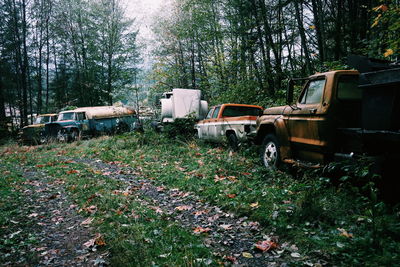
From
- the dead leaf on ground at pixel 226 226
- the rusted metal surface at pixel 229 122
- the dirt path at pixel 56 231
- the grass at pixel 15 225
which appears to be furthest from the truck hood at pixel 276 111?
the grass at pixel 15 225

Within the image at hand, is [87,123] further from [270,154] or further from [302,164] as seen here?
[302,164]

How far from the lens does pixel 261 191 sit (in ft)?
15.9

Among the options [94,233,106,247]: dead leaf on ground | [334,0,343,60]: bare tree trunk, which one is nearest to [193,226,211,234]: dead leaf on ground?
[94,233,106,247]: dead leaf on ground

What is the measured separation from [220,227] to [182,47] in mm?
21403

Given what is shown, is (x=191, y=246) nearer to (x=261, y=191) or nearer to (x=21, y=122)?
(x=261, y=191)

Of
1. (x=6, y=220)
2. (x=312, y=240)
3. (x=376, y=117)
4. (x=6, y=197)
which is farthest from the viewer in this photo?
(x=6, y=197)

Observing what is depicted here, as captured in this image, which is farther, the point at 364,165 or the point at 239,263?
the point at 364,165

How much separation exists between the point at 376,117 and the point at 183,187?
152 inches

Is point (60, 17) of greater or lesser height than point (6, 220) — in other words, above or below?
above

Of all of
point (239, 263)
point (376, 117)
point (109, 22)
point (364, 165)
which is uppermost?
point (109, 22)

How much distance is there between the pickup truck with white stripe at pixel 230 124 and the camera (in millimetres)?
8234

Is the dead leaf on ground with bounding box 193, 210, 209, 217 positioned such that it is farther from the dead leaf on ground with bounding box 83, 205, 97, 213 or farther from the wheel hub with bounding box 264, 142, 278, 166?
the wheel hub with bounding box 264, 142, 278, 166

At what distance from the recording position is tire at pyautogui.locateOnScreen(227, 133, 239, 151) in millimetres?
8852

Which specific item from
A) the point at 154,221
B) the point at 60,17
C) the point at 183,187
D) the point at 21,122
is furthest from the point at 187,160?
the point at 60,17
